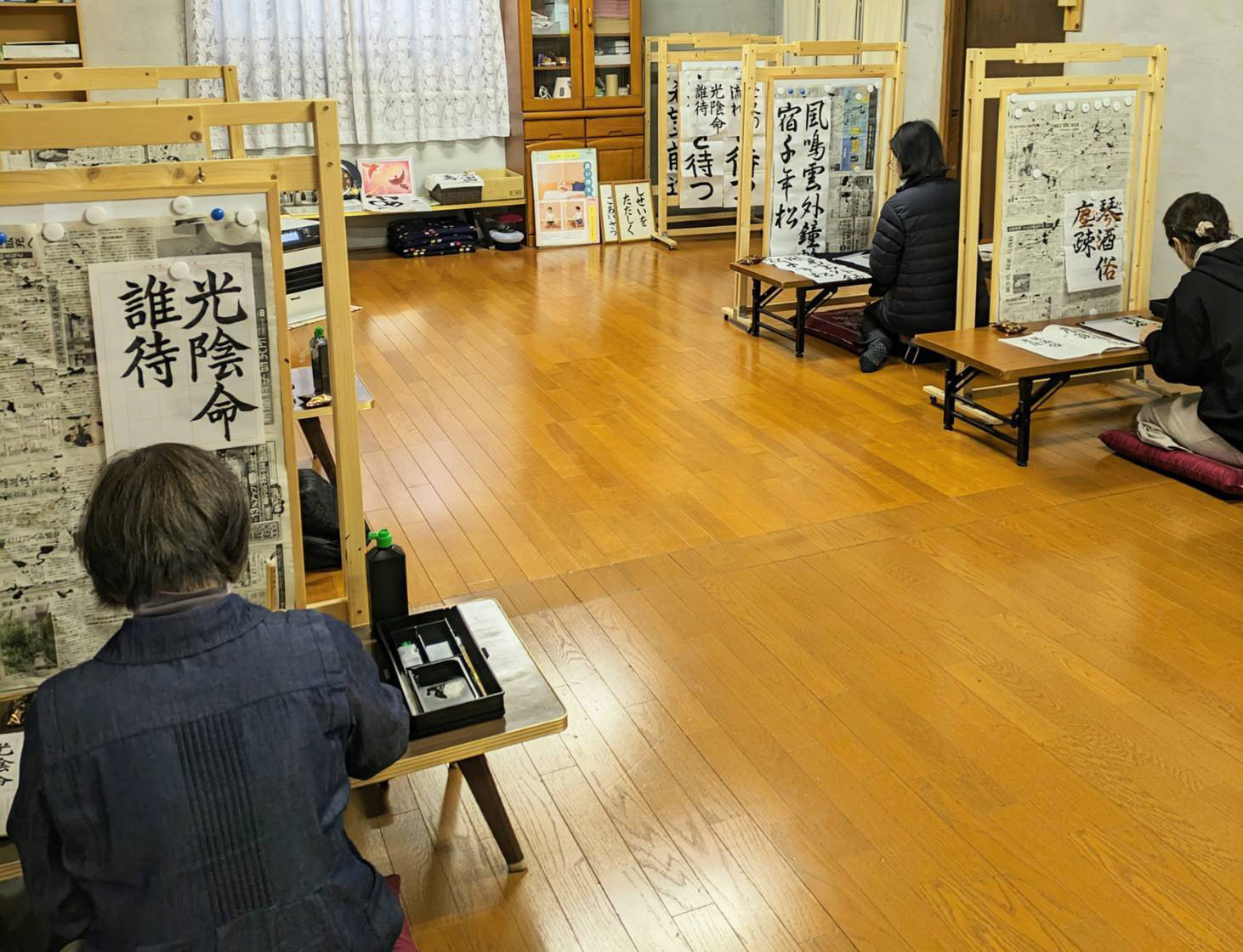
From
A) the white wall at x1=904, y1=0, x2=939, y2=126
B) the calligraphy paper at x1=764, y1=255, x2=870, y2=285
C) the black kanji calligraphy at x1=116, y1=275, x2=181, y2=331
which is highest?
the white wall at x1=904, y1=0, x2=939, y2=126

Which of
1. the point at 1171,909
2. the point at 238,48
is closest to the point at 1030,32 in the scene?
the point at 238,48

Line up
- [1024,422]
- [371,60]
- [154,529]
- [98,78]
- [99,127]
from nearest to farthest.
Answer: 1. [154,529]
2. [99,127]
3. [98,78]
4. [1024,422]
5. [371,60]

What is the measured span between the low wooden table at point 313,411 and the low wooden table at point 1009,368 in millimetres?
2106

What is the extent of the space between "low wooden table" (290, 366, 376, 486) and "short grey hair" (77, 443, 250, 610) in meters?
0.92

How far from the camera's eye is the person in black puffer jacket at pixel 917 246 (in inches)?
213

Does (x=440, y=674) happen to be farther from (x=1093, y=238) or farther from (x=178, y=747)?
(x=1093, y=238)

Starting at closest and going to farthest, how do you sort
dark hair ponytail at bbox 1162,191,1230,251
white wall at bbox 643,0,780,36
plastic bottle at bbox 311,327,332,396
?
1. plastic bottle at bbox 311,327,332,396
2. dark hair ponytail at bbox 1162,191,1230,251
3. white wall at bbox 643,0,780,36

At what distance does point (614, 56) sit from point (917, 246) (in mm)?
3958

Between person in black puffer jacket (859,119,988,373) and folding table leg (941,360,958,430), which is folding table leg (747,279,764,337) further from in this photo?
folding table leg (941,360,958,430)

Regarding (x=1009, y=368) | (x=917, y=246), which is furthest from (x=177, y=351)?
(x=917, y=246)

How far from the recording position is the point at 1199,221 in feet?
13.5

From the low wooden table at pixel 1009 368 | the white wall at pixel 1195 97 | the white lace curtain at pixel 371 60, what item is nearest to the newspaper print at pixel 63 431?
the low wooden table at pixel 1009 368

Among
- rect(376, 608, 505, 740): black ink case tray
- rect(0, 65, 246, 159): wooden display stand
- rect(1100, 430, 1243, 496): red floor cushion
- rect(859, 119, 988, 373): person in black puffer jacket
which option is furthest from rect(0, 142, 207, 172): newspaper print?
rect(1100, 430, 1243, 496): red floor cushion

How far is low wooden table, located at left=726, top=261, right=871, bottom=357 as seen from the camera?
559cm
